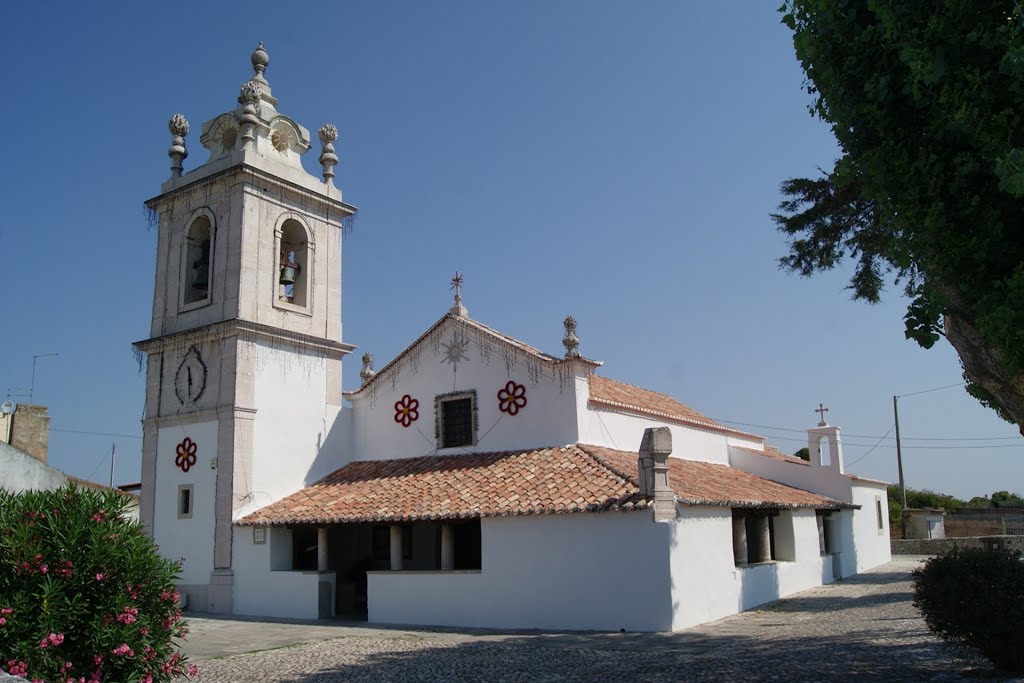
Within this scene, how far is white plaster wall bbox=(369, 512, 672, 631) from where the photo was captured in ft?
49.1

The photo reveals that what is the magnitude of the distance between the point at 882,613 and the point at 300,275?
1555 centimetres

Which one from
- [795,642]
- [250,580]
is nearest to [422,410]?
[250,580]

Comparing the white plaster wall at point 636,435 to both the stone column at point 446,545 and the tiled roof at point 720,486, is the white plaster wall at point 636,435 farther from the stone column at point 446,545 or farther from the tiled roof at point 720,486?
the stone column at point 446,545

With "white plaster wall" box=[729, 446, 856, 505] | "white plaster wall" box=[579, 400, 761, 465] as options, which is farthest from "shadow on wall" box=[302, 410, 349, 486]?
"white plaster wall" box=[729, 446, 856, 505]

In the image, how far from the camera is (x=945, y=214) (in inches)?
315

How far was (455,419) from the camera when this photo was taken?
20656 mm

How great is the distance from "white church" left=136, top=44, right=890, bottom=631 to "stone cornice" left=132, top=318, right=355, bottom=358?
5 cm

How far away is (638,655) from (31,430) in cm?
2400

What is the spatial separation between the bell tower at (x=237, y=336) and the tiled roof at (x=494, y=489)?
4.22 ft

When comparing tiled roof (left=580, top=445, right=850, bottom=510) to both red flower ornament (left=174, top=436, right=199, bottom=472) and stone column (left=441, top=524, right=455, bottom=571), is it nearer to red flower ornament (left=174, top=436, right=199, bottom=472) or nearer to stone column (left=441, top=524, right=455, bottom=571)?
stone column (left=441, top=524, right=455, bottom=571)

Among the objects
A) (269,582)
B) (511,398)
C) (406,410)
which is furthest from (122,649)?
(406,410)

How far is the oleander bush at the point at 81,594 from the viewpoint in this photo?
7352mm

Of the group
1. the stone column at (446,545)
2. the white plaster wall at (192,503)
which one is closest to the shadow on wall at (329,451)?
the white plaster wall at (192,503)

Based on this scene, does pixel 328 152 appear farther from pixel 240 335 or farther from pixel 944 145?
pixel 944 145
